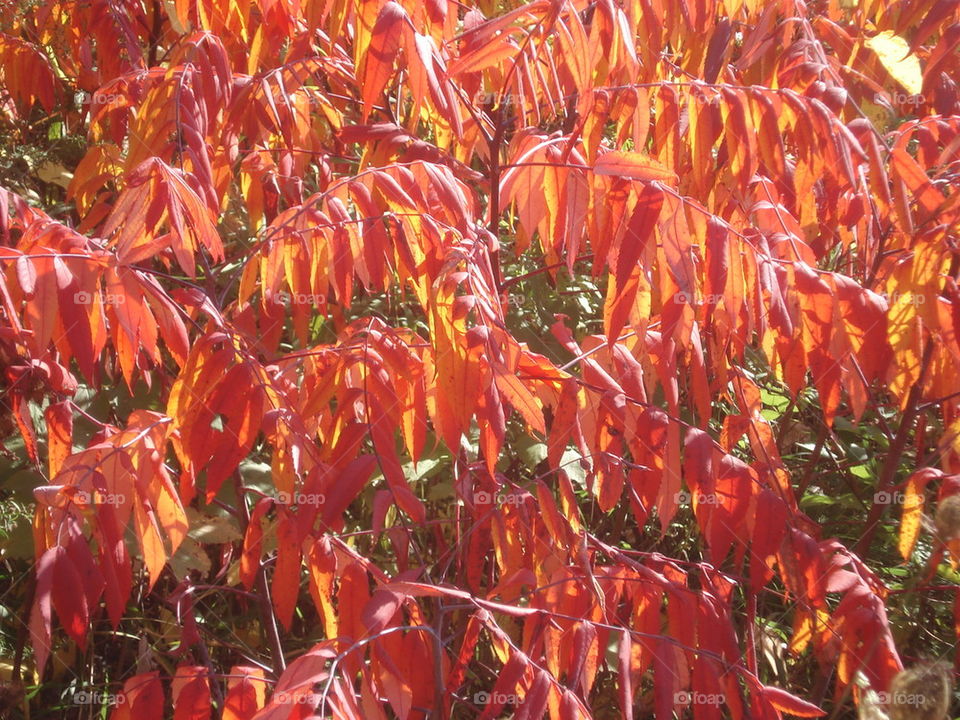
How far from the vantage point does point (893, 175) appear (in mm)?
1420

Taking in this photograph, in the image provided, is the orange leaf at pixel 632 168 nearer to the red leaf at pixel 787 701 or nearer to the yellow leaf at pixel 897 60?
the red leaf at pixel 787 701

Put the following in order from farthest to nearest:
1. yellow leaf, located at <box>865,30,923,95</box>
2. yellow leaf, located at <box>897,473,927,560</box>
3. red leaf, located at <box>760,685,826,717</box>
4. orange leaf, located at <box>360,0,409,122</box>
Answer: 1. yellow leaf, located at <box>865,30,923,95</box>
2. yellow leaf, located at <box>897,473,927,560</box>
3. red leaf, located at <box>760,685,826,717</box>
4. orange leaf, located at <box>360,0,409,122</box>

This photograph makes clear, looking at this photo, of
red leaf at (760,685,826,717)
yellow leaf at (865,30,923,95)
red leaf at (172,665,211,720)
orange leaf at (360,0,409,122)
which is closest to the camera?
orange leaf at (360,0,409,122)

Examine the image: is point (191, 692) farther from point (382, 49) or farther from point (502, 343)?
point (382, 49)

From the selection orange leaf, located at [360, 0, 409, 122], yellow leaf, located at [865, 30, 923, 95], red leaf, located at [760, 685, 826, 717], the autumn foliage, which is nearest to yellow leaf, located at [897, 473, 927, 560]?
the autumn foliage

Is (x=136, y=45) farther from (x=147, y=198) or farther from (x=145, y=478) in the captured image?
(x=145, y=478)

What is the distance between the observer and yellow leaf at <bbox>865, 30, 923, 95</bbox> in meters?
1.69

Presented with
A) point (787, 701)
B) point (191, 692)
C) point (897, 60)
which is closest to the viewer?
point (787, 701)

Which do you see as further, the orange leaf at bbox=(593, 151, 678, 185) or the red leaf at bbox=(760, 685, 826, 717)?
the red leaf at bbox=(760, 685, 826, 717)

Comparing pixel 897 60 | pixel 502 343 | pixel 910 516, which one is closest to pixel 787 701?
pixel 910 516

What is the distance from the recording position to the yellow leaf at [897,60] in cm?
169

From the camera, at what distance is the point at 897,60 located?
5.62 feet

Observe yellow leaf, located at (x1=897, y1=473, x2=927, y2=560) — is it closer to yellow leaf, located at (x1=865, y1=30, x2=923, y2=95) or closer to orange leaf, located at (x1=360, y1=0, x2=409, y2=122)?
yellow leaf, located at (x1=865, y1=30, x2=923, y2=95)

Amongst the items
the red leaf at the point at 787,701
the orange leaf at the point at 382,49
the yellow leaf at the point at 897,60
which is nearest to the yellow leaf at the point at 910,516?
the red leaf at the point at 787,701
